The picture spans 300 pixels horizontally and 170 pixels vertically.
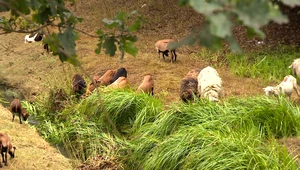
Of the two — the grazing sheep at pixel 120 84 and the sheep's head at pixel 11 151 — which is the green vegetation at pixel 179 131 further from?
the sheep's head at pixel 11 151

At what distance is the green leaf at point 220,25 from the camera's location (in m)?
1.15

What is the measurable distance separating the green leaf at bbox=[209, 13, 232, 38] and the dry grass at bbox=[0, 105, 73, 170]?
18.2 ft

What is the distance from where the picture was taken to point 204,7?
1166mm

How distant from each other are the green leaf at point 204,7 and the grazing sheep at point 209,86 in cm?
588

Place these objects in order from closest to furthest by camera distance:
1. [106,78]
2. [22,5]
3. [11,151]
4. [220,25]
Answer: [220,25]
[22,5]
[11,151]
[106,78]

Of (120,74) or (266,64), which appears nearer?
(120,74)

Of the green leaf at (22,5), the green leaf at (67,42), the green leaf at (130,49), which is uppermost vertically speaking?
the green leaf at (22,5)

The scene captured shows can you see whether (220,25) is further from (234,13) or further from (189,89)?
(189,89)

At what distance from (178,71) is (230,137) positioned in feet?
15.7

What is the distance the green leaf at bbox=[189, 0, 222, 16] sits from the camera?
116 cm

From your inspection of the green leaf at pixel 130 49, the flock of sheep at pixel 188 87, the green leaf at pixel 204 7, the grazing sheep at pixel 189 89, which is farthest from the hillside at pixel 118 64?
the green leaf at pixel 204 7

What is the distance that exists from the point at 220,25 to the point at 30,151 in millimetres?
6152

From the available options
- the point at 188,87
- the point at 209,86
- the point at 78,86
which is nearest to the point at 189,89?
the point at 188,87

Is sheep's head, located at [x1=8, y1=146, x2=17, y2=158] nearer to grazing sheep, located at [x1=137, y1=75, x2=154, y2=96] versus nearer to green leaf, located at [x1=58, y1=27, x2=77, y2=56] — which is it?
grazing sheep, located at [x1=137, y1=75, x2=154, y2=96]
